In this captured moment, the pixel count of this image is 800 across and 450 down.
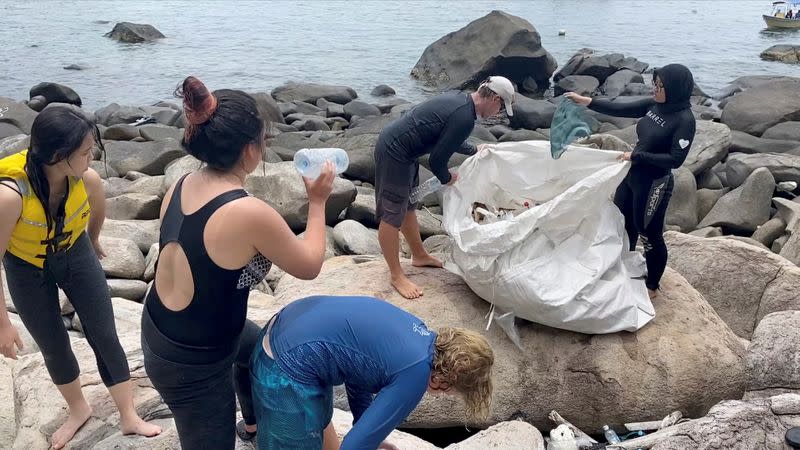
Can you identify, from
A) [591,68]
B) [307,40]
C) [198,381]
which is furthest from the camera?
[307,40]

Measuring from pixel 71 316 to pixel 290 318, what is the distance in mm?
3723

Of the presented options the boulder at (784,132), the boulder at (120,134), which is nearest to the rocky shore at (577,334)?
the boulder at (120,134)

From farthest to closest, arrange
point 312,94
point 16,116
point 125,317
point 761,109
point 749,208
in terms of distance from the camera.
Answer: point 312,94 < point 761,109 < point 16,116 < point 749,208 < point 125,317

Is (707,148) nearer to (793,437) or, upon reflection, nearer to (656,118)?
(656,118)

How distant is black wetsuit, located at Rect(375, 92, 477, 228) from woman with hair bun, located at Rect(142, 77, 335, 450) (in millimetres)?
1933

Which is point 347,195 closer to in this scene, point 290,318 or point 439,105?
point 439,105

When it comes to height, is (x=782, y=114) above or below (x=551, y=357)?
below

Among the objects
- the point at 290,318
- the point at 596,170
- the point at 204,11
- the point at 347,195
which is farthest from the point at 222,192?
the point at 204,11

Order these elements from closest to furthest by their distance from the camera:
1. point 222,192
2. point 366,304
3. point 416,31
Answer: point 222,192 < point 366,304 < point 416,31

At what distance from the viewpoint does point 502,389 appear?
441cm

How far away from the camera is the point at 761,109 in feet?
45.9

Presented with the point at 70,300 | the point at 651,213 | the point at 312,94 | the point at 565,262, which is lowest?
the point at 312,94

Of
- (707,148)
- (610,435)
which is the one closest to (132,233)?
(610,435)

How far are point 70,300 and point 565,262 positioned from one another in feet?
8.54
